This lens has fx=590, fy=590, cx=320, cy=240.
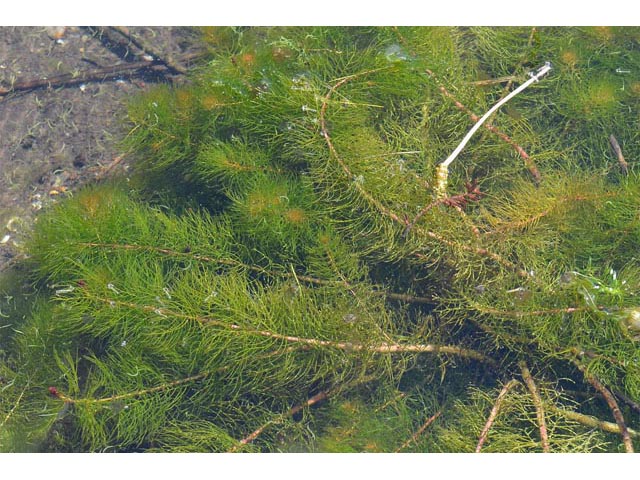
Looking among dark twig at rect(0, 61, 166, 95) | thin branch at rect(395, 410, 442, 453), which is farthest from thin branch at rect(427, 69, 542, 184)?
dark twig at rect(0, 61, 166, 95)

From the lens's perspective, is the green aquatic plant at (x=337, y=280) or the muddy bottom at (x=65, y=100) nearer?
the green aquatic plant at (x=337, y=280)

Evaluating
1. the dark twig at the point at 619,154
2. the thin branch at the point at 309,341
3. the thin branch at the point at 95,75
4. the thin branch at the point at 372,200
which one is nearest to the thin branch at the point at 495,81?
the dark twig at the point at 619,154

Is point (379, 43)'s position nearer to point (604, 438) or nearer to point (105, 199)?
point (105, 199)

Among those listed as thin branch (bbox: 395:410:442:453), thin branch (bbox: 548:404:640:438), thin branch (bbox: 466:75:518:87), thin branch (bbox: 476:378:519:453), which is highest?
thin branch (bbox: 466:75:518:87)

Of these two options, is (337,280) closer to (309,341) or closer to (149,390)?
(309,341)

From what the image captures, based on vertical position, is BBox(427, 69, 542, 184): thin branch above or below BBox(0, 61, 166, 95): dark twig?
above

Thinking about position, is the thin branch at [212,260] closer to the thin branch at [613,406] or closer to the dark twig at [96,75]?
the thin branch at [613,406]

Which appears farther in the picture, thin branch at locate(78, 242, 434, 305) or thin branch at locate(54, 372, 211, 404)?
thin branch at locate(78, 242, 434, 305)

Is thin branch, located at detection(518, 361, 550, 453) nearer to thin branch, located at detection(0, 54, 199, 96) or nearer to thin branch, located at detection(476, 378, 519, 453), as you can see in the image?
thin branch, located at detection(476, 378, 519, 453)
